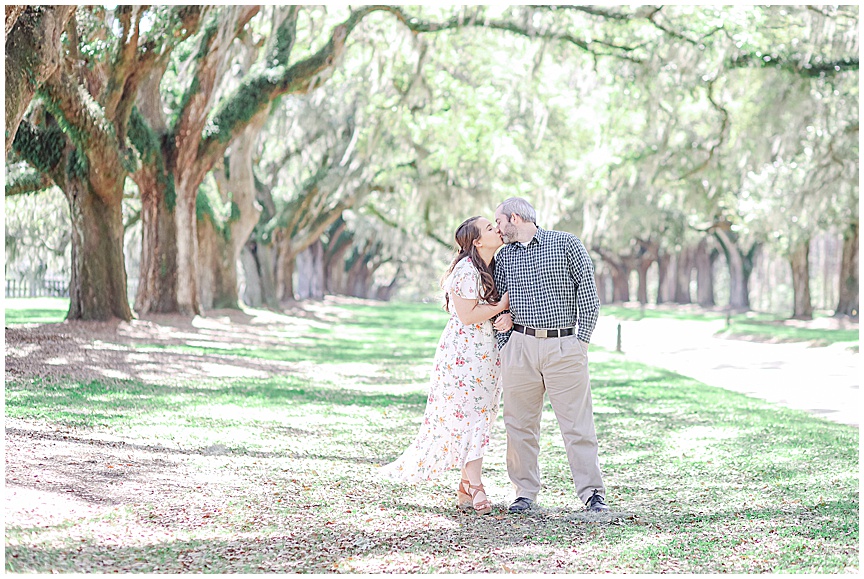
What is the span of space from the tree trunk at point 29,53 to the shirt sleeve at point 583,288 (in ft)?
19.2

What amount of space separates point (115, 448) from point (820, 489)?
15.9ft

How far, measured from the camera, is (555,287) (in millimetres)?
5695

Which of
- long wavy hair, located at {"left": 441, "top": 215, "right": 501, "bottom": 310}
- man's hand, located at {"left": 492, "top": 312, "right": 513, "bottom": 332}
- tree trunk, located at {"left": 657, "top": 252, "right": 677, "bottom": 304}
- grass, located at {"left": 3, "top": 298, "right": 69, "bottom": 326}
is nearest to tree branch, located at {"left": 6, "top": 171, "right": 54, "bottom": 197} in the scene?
grass, located at {"left": 3, "top": 298, "right": 69, "bottom": 326}

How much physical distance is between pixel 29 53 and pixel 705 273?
48.9m

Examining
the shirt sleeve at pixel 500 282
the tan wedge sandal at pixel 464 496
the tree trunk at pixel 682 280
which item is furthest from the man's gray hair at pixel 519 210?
the tree trunk at pixel 682 280

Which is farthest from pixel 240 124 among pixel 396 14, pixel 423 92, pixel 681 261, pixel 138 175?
pixel 681 261

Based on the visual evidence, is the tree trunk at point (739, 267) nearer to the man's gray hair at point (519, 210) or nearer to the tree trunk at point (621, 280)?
the tree trunk at point (621, 280)

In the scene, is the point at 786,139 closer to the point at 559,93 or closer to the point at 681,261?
the point at 559,93

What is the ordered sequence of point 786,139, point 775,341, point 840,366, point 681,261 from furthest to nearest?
point 681,261 < point 775,341 < point 786,139 < point 840,366

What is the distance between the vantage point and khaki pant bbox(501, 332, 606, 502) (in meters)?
5.68

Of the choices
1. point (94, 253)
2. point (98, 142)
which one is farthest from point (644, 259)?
point (98, 142)

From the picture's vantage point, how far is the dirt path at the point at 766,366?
12062 mm

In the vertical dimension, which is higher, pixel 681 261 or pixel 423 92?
pixel 423 92

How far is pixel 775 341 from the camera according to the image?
2444 cm
